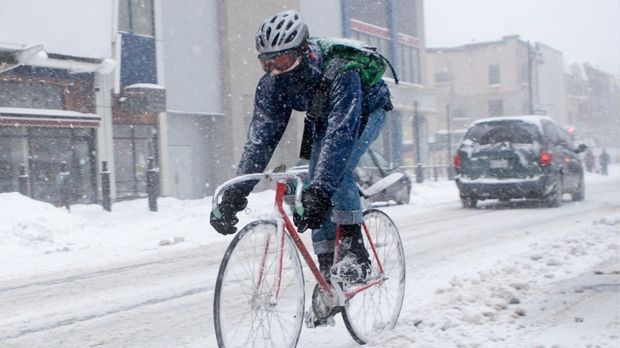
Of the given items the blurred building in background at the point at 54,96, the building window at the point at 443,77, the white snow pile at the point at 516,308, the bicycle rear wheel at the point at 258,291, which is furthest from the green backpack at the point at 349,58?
the building window at the point at 443,77

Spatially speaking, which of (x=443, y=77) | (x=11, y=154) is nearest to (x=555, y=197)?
(x=11, y=154)

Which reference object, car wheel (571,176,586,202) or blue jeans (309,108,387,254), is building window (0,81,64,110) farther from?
blue jeans (309,108,387,254)

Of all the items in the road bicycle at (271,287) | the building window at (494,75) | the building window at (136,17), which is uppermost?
the building window at (494,75)

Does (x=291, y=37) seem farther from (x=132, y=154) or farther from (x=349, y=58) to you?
(x=132, y=154)

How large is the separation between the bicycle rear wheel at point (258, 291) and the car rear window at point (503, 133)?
11440mm

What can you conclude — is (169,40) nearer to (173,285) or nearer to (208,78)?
(208,78)

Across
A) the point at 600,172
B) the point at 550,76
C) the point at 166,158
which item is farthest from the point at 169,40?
the point at 550,76

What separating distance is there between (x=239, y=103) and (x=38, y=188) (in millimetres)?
8915

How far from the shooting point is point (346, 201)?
4.01 meters

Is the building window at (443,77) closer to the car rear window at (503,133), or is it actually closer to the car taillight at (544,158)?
the car rear window at (503,133)

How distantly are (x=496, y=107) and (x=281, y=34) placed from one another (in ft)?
215

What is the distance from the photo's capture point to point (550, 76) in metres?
74.0

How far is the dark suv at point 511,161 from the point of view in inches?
556

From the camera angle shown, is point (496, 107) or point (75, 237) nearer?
point (75, 237)
